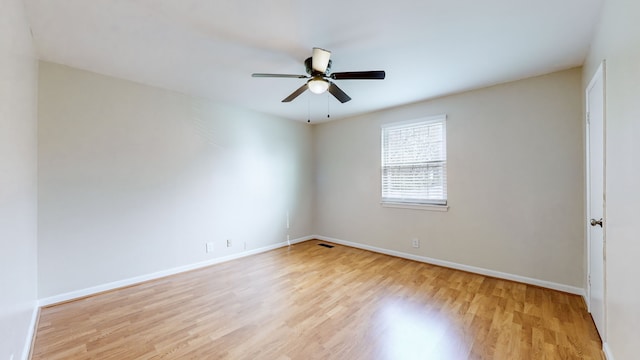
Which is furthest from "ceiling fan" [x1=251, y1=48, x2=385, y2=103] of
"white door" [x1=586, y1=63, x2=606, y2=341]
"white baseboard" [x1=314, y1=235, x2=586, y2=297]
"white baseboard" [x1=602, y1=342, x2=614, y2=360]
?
"white baseboard" [x1=314, y1=235, x2=586, y2=297]

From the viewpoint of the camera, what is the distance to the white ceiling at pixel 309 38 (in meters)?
1.82

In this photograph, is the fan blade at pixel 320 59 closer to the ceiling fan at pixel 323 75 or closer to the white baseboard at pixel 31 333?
the ceiling fan at pixel 323 75

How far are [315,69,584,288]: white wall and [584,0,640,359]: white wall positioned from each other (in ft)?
4.06

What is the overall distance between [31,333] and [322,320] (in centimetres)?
237

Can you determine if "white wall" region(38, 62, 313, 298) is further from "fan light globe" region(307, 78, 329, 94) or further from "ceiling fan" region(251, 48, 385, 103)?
"fan light globe" region(307, 78, 329, 94)

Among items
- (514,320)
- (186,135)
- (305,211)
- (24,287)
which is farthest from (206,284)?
(514,320)

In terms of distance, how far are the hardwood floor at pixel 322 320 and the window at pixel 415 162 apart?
3.92ft

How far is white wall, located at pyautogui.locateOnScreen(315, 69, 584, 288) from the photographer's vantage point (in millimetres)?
2787

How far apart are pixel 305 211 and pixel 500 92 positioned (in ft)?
12.5

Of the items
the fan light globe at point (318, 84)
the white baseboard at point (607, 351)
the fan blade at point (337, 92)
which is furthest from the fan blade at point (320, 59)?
the white baseboard at point (607, 351)

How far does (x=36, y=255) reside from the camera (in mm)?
2461

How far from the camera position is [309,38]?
219cm

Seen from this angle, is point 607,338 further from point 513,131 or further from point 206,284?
point 206,284

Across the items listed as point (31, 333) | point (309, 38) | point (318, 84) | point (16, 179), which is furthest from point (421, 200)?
point (31, 333)
